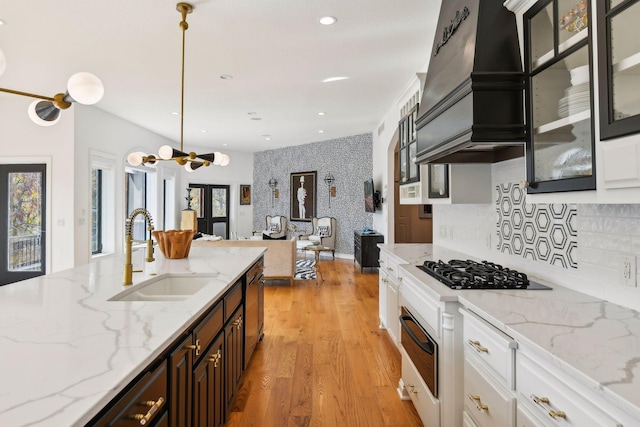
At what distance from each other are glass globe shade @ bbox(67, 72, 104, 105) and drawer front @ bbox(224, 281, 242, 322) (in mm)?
1214

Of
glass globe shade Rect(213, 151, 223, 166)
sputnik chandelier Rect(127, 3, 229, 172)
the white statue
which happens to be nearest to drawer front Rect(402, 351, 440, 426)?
sputnik chandelier Rect(127, 3, 229, 172)

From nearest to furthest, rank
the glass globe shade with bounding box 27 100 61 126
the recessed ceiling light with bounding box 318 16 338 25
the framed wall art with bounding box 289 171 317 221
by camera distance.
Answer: the glass globe shade with bounding box 27 100 61 126, the recessed ceiling light with bounding box 318 16 338 25, the framed wall art with bounding box 289 171 317 221

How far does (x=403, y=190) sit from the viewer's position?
390cm

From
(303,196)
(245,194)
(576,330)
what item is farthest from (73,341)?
(245,194)

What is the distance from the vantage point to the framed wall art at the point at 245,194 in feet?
37.2

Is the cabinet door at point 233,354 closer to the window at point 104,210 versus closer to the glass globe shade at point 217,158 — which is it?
the glass globe shade at point 217,158

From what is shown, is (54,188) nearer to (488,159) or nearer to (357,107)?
(357,107)

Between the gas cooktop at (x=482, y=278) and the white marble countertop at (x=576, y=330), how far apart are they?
56mm

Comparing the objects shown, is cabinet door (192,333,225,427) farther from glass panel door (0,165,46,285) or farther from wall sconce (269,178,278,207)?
wall sconce (269,178,278,207)

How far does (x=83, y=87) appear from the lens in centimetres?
182

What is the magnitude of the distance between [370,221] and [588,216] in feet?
23.5

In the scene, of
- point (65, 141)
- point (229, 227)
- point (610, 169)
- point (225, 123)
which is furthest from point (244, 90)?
point (229, 227)

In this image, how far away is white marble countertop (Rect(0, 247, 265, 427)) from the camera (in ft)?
2.61

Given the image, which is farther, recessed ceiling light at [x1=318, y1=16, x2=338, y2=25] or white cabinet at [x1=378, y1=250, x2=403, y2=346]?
recessed ceiling light at [x1=318, y1=16, x2=338, y2=25]
